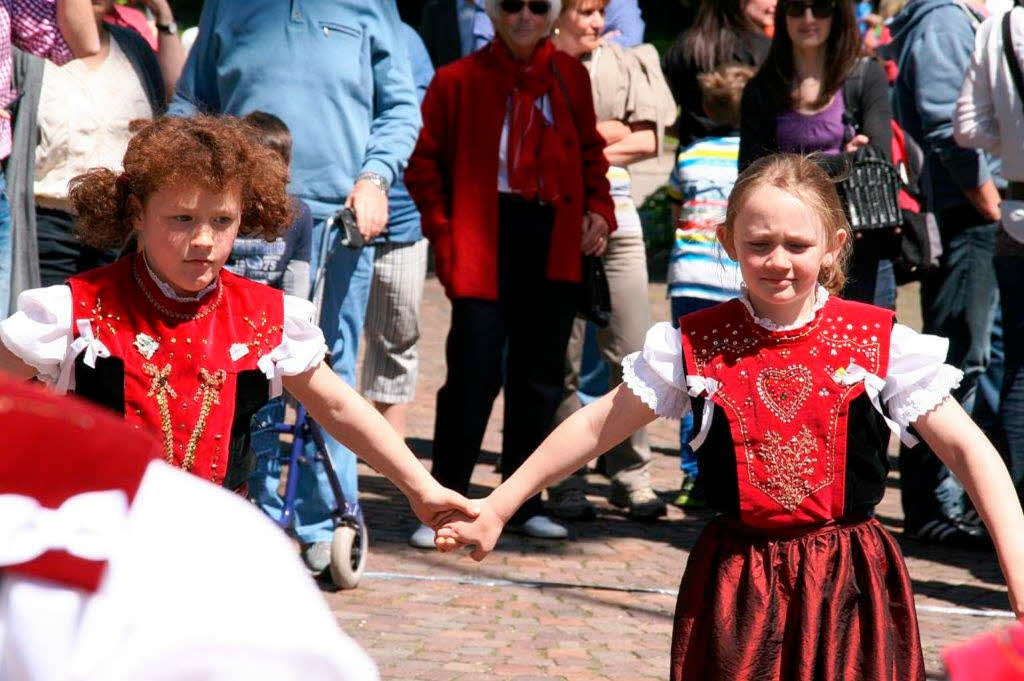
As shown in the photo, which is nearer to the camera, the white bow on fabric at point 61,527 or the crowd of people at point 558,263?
the white bow on fabric at point 61,527

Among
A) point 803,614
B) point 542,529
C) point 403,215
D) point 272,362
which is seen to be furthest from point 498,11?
point 803,614

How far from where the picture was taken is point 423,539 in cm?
652

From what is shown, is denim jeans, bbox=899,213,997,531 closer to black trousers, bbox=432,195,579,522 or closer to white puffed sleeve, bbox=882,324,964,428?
black trousers, bbox=432,195,579,522

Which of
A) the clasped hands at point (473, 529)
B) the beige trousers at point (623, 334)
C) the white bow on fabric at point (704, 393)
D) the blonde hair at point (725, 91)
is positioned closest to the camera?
the white bow on fabric at point (704, 393)

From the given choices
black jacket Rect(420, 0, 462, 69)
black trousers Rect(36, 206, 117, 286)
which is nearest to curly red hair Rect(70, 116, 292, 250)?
black trousers Rect(36, 206, 117, 286)

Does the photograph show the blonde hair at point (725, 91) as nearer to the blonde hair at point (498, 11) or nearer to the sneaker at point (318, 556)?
the blonde hair at point (498, 11)

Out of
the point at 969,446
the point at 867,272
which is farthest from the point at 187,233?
the point at 867,272

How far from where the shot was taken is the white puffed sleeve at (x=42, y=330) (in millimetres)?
3732

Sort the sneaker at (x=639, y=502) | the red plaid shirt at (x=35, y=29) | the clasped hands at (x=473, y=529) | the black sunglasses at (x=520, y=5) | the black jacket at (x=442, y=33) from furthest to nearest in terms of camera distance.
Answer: the black jacket at (x=442, y=33)
the sneaker at (x=639, y=502)
the black sunglasses at (x=520, y=5)
the red plaid shirt at (x=35, y=29)
the clasped hands at (x=473, y=529)

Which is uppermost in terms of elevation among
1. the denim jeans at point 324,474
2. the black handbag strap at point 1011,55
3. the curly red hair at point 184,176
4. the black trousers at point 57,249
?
the black handbag strap at point 1011,55

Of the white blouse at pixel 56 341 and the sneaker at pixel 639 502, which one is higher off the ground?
the white blouse at pixel 56 341

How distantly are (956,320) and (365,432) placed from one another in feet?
12.7

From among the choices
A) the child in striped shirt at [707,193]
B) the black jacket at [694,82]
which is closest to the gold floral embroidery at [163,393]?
the child in striped shirt at [707,193]

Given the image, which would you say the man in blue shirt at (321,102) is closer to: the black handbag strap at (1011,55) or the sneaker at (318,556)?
the sneaker at (318,556)
